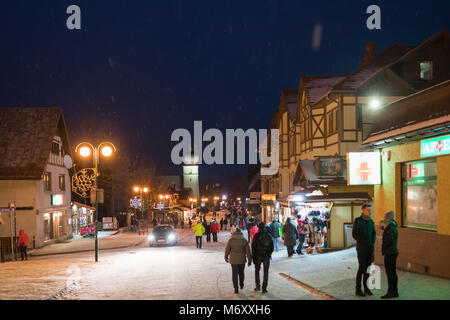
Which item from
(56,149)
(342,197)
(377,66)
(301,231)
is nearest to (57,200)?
(56,149)

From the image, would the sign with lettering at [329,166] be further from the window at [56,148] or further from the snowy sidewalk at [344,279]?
the window at [56,148]

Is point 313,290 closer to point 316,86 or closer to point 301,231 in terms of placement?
point 301,231

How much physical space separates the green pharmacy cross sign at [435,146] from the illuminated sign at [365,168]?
2926 mm

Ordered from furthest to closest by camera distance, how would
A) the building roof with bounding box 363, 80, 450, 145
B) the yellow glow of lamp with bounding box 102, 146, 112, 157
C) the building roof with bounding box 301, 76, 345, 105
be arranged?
1. the building roof with bounding box 301, 76, 345, 105
2. the yellow glow of lamp with bounding box 102, 146, 112, 157
3. the building roof with bounding box 363, 80, 450, 145

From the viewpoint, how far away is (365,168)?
1540cm

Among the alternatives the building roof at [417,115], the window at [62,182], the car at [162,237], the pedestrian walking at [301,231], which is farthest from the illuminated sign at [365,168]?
the window at [62,182]

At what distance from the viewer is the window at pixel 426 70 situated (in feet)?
74.8

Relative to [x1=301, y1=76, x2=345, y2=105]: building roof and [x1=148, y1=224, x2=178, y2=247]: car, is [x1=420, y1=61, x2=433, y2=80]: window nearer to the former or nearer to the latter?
[x1=301, y1=76, x2=345, y2=105]: building roof

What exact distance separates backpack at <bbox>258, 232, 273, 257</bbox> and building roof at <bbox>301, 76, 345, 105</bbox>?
745 inches

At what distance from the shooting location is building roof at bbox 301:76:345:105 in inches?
A: 1168

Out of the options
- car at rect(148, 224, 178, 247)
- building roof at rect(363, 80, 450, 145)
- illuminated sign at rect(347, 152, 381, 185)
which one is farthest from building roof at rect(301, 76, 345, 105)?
building roof at rect(363, 80, 450, 145)
